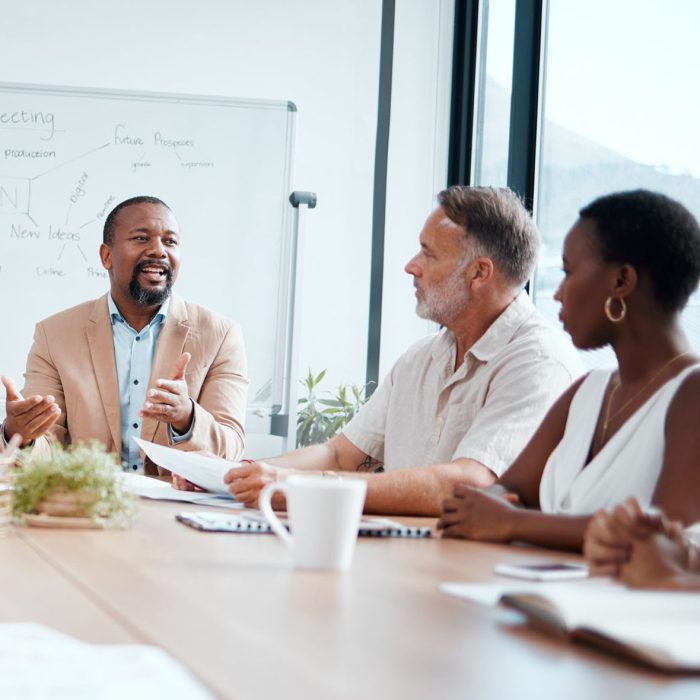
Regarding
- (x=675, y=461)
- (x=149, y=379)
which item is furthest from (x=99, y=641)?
(x=149, y=379)

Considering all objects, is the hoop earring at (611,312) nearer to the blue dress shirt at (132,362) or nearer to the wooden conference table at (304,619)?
the wooden conference table at (304,619)

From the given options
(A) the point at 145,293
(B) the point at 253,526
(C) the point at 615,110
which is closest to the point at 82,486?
(B) the point at 253,526

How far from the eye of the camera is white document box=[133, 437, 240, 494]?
1.96m

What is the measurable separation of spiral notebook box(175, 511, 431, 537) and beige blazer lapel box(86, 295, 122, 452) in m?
1.62

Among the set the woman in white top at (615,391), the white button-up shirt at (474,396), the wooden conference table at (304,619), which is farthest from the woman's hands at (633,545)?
the white button-up shirt at (474,396)

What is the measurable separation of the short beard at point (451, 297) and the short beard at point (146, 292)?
1149mm

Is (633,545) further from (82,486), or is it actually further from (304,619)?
(82,486)

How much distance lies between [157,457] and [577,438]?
0.76 m

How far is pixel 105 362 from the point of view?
3246mm

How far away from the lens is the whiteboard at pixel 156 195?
3.95 metres

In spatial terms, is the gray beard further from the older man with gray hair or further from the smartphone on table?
the smartphone on table

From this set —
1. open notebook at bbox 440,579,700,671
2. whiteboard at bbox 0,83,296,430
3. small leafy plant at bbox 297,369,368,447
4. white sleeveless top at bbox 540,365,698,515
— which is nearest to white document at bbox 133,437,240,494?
white sleeveless top at bbox 540,365,698,515

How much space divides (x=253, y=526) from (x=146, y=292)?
1.98 m

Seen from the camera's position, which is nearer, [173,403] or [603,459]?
[603,459]
